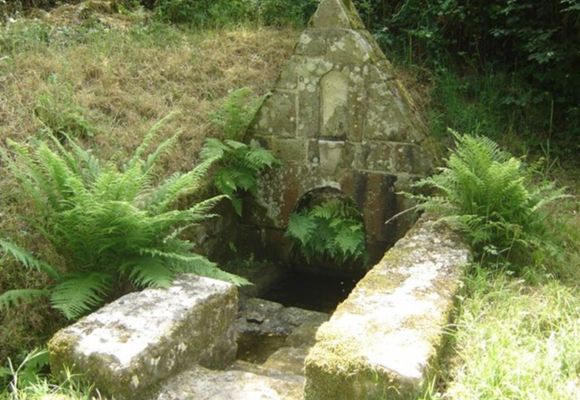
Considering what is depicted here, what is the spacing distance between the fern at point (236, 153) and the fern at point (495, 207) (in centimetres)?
196

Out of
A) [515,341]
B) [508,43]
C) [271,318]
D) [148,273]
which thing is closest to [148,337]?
[148,273]

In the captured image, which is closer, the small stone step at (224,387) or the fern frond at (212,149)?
the small stone step at (224,387)

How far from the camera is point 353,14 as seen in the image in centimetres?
592

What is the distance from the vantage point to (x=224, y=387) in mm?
3445

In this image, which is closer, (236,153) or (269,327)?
(269,327)

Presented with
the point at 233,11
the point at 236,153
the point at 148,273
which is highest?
the point at 233,11

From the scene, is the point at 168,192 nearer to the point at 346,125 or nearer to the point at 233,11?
the point at 346,125

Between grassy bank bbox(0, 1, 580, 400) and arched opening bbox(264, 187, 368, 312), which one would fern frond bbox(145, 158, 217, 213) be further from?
arched opening bbox(264, 187, 368, 312)

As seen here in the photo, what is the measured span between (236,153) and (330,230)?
119 centimetres

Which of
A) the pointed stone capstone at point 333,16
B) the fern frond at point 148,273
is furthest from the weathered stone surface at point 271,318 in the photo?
the pointed stone capstone at point 333,16

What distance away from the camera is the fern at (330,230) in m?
5.98

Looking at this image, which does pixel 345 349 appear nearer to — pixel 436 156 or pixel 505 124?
pixel 436 156

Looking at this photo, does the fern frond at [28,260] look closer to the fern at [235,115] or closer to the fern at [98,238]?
the fern at [98,238]

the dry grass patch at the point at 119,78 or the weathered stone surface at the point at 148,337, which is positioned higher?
the dry grass patch at the point at 119,78
